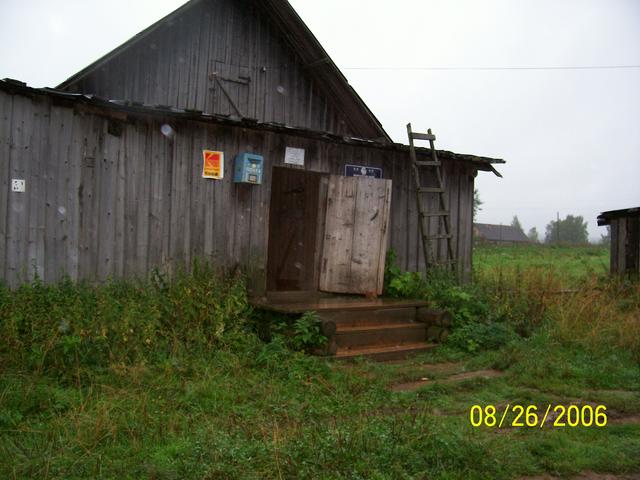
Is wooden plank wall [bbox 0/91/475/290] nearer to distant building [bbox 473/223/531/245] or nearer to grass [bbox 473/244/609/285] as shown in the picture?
grass [bbox 473/244/609/285]

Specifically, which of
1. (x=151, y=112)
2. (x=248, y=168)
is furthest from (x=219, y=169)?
(x=151, y=112)

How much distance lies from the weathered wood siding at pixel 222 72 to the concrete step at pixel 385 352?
5.24 metres

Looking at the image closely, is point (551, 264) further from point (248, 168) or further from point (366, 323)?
point (248, 168)

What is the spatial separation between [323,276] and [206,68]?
4404 millimetres

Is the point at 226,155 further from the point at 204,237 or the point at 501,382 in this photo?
the point at 501,382

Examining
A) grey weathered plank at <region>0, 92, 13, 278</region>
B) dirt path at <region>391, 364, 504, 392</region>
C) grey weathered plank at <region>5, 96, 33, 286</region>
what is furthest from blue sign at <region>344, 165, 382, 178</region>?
grey weathered plank at <region>0, 92, 13, 278</region>

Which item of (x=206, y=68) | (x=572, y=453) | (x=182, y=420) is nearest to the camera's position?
(x=572, y=453)

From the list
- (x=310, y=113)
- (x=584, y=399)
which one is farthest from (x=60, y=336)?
(x=310, y=113)

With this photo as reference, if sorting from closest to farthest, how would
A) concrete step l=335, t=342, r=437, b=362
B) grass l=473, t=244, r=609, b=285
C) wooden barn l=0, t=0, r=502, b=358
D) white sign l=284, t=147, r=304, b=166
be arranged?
wooden barn l=0, t=0, r=502, b=358
concrete step l=335, t=342, r=437, b=362
white sign l=284, t=147, r=304, b=166
grass l=473, t=244, r=609, b=285

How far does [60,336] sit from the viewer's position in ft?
18.0

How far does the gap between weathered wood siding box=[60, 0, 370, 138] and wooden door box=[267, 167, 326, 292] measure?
1.19m

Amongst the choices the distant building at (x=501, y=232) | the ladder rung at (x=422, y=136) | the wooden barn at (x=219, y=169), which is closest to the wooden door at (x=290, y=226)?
the wooden barn at (x=219, y=169)

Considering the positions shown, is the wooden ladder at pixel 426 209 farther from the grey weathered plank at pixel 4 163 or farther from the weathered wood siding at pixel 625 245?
the weathered wood siding at pixel 625 245
